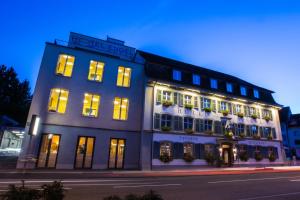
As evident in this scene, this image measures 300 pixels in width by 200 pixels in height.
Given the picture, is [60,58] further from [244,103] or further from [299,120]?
[299,120]

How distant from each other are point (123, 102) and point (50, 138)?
824 cm

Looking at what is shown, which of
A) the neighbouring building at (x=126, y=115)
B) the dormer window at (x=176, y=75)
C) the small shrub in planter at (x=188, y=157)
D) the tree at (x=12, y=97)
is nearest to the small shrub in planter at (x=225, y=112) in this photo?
the neighbouring building at (x=126, y=115)

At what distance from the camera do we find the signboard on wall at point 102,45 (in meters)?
21.8

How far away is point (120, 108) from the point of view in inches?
850

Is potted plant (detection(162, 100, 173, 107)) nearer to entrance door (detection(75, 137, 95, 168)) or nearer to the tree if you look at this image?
entrance door (detection(75, 137, 95, 168))

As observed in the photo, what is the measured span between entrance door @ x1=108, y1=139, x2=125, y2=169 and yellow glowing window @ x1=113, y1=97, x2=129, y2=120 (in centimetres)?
266

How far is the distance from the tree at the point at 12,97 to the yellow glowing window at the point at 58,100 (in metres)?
36.8

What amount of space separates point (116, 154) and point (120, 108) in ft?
16.6

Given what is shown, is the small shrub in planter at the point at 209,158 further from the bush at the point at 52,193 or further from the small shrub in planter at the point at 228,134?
the bush at the point at 52,193

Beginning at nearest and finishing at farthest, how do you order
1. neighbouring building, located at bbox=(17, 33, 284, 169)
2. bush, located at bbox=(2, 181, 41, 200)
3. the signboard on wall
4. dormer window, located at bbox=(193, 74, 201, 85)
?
bush, located at bbox=(2, 181, 41, 200)
neighbouring building, located at bbox=(17, 33, 284, 169)
the signboard on wall
dormer window, located at bbox=(193, 74, 201, 85)

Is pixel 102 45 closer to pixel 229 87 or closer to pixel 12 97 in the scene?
pixel 229 87

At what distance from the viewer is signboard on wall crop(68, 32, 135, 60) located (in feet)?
71.5

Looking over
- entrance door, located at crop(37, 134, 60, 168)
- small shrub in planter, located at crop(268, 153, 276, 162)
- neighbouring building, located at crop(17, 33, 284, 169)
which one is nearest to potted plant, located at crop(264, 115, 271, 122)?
neighbouring building, located at crop(17, 33, 284, 169)

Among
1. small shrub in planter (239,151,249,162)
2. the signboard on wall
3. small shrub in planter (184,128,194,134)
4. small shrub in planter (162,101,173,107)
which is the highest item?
the signboard on wall
